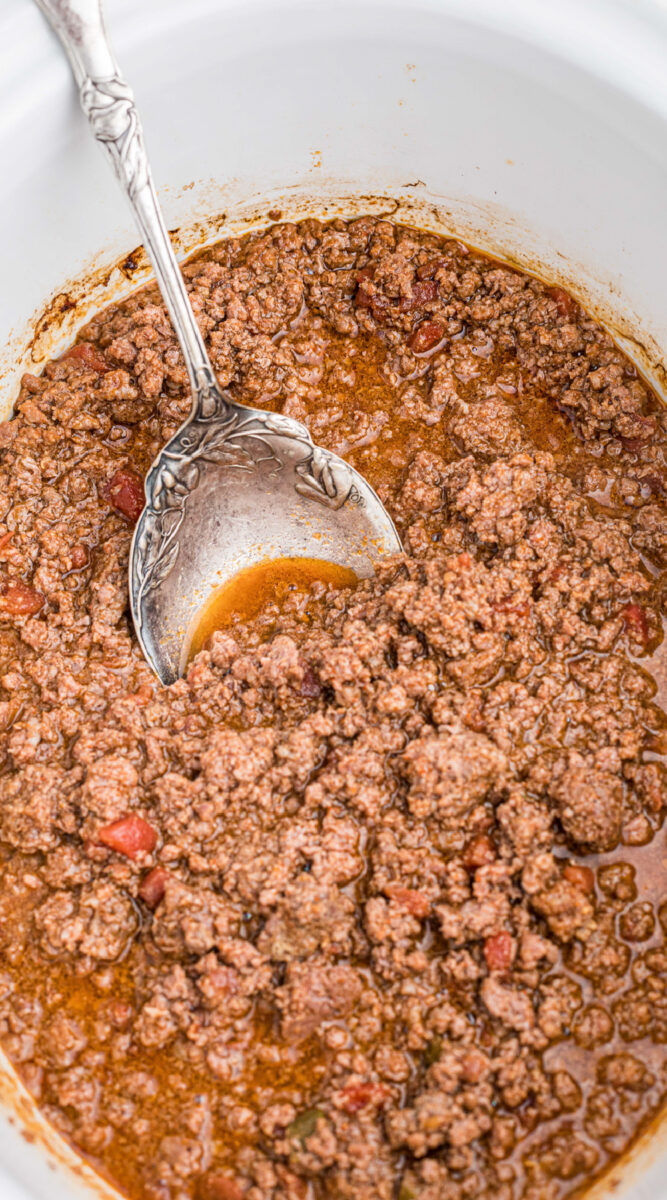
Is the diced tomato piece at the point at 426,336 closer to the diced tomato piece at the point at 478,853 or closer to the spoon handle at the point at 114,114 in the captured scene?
the spoon handle at the point at 114,114

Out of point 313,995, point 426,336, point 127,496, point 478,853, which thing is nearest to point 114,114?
point 127,496

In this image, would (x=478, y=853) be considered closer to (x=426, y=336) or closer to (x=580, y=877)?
(x=580, y=877)

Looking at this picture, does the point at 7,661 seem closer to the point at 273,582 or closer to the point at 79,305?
the point at 273,582

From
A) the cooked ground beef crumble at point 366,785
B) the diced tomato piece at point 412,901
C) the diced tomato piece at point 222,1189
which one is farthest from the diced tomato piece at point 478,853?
the diced tomato piece at point 222,1189

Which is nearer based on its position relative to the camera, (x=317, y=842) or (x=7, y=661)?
(x=317, y=842)

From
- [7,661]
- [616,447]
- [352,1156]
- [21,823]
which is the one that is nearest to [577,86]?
[616,447]

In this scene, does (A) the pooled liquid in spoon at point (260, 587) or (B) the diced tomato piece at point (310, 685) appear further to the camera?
(A) the pooled liquid in spoon at point (260, 587)

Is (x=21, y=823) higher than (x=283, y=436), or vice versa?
(x=283, y=436)
